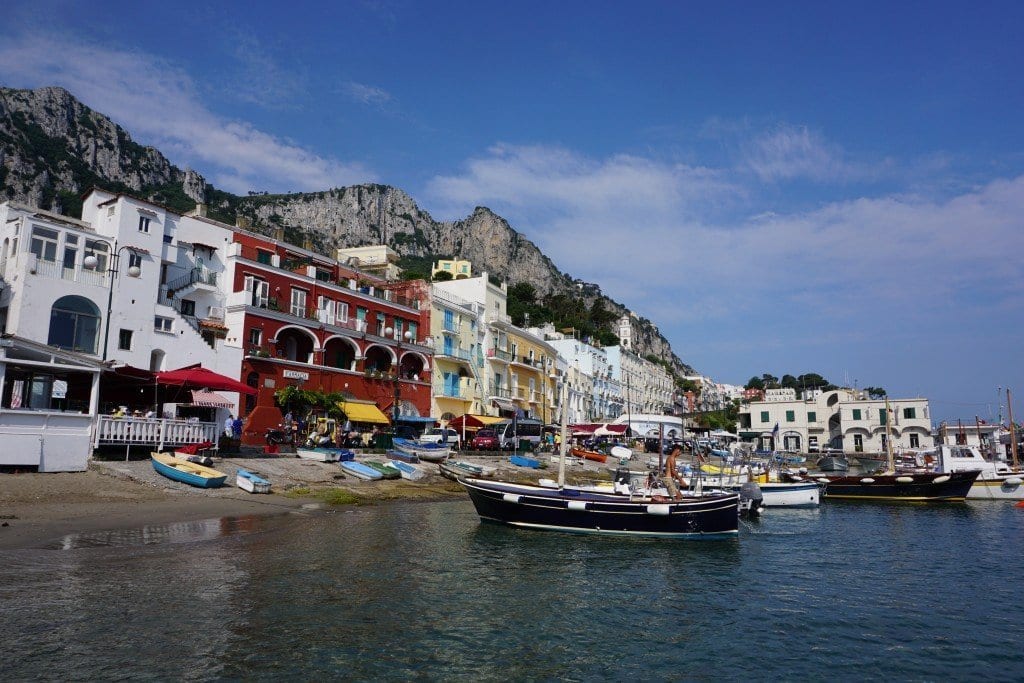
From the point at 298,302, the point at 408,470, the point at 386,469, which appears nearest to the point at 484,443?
the point at 408,470

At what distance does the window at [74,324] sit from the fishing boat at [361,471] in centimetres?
1368

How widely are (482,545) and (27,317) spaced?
24967 mm

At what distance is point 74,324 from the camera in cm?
3234

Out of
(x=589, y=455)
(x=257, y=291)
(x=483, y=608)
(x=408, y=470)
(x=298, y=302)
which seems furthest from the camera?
(x=589, y=455)

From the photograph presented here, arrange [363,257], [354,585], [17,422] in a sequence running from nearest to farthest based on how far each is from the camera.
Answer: [354,585] → [17,422] → [363,257]

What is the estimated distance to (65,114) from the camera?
134 meters

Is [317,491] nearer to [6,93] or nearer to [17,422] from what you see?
[17,422]

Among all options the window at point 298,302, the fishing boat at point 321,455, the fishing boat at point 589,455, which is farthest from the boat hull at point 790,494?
the window at point 298,302

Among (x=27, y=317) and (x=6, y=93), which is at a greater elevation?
(x=6, y=93)

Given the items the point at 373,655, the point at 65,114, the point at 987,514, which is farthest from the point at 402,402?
the point at 65,114

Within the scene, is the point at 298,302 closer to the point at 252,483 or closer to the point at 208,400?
the point at 208,400

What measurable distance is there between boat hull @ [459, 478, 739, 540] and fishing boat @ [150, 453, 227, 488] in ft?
35.5

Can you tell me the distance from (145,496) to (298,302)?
968 inches

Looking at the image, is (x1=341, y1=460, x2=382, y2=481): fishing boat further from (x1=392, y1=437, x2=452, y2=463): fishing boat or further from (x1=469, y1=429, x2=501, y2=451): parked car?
(x1=469, y1=429, x2=501, y2=451): parked car
